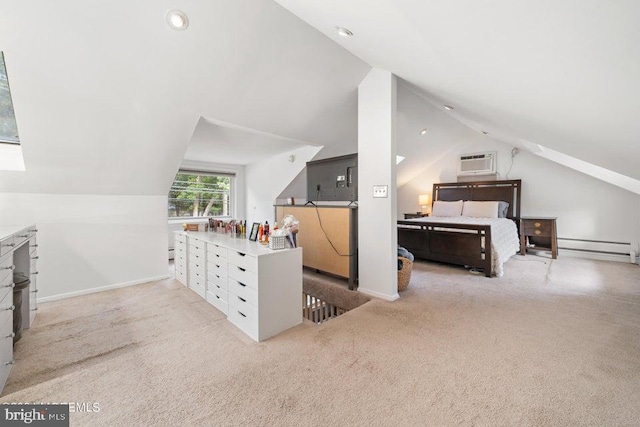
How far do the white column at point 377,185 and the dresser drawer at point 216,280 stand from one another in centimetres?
138

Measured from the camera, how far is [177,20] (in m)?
1.96

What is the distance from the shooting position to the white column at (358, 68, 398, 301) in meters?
2.68

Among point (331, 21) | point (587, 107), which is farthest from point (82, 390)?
point (587, 107)

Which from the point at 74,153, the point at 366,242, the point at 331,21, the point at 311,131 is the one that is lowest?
the point at 366,242

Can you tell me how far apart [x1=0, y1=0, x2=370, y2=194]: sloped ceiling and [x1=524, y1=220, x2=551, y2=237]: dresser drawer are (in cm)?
372

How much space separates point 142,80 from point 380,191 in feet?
7.54

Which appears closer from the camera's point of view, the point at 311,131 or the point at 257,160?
the point at 311,131

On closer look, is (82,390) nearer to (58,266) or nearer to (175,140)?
(58,266)

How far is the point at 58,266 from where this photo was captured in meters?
2.84

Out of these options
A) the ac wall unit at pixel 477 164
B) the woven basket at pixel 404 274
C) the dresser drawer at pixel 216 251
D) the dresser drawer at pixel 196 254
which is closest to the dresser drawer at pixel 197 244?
the dresser drawer at pixel 196 254

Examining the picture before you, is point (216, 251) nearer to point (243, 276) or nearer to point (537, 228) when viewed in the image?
point (243, 276)

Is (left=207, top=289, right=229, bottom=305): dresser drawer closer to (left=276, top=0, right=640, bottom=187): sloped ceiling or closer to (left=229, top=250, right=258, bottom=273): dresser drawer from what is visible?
(left=229, top=250, right=258, bottom=273): dresser drawer

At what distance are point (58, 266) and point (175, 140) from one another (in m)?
1.77

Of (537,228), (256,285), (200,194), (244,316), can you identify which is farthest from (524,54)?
(200,194)
